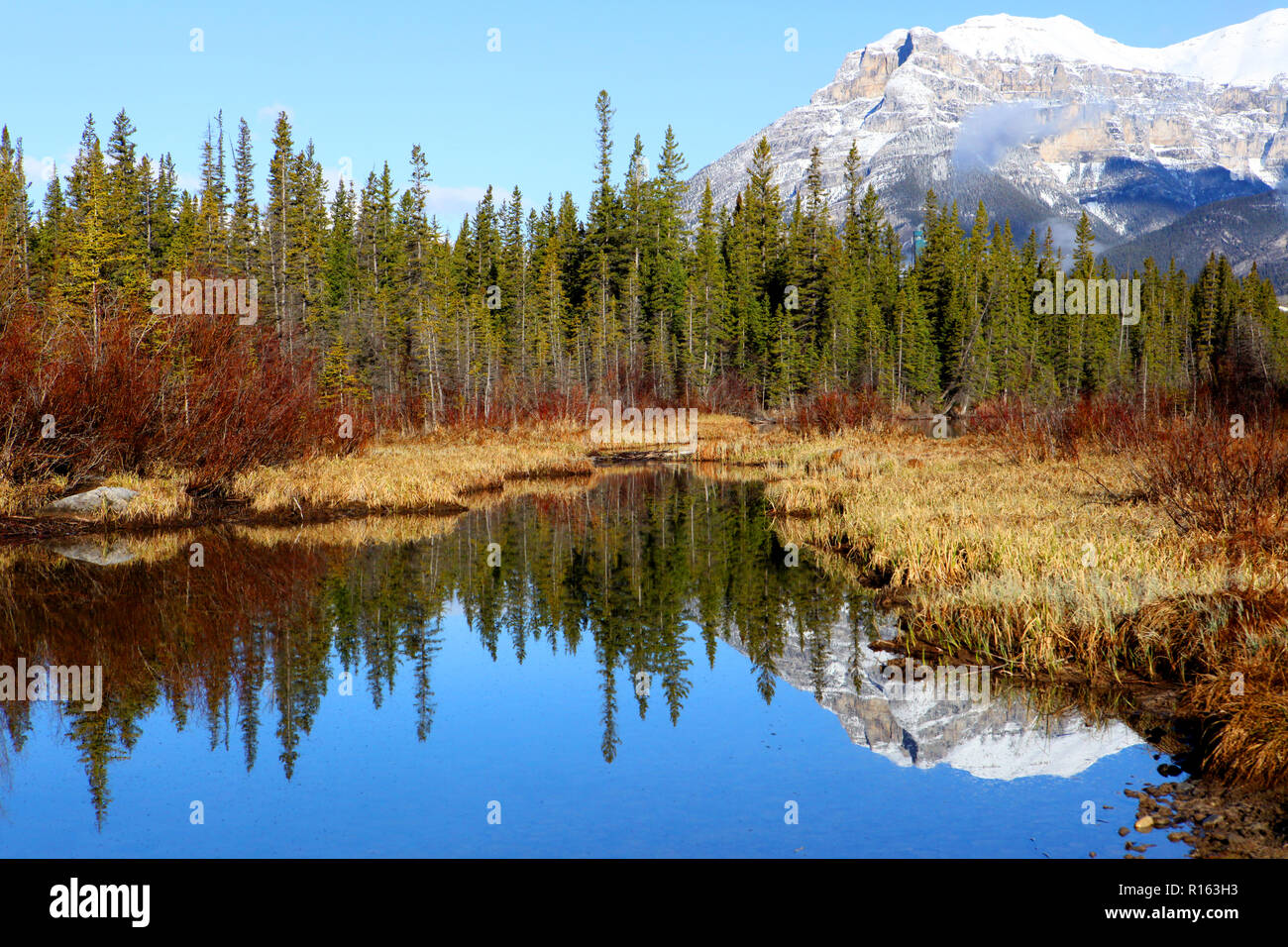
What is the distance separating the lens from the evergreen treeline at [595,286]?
5569cm

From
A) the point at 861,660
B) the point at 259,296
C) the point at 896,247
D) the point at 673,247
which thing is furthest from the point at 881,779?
the point at 896,247

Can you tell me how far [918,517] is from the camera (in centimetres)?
1595

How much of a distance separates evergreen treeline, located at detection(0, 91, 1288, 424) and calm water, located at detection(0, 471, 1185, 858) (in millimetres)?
34255

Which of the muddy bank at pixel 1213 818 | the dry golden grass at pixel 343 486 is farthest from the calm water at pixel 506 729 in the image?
the dry golden grass at pixel 343 486

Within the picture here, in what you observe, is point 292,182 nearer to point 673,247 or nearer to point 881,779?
point 673,247

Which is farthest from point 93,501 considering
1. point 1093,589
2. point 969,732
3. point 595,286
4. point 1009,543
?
point 595,286

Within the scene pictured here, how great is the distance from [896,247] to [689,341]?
31.4m

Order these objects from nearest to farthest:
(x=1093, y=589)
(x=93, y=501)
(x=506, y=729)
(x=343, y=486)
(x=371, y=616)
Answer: (x=506, y=729) < (x=1093, y=589) < (x=371, y=616) < (x=93, y=501) < (x=343, y=486)

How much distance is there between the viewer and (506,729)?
9.36 meters

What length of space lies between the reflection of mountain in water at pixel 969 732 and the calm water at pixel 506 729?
26 mm

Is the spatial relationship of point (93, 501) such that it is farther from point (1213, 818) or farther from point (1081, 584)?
point (1213, 818)

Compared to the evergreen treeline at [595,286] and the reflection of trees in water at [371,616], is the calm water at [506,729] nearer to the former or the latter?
the reflection of trees in water at [371,616]

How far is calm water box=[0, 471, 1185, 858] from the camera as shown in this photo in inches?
269

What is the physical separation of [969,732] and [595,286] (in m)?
61.3
